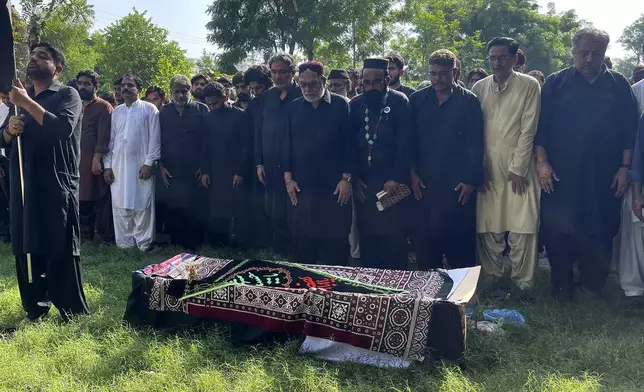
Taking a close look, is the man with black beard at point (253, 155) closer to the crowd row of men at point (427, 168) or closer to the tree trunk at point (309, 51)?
the crowd row of men at point (427, 168)

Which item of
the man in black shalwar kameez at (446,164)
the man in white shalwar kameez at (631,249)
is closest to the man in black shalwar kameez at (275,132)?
the man in black shalwar kameez at (446,164)

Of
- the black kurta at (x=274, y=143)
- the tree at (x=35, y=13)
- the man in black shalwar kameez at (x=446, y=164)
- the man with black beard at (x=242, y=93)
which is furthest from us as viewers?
the tree at (x=35, y=13)

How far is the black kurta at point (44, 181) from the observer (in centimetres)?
397

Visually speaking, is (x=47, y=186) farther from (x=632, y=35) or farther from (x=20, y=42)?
(x=632, y=35)

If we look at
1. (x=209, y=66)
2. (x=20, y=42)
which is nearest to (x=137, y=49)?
(x=20, y=42)

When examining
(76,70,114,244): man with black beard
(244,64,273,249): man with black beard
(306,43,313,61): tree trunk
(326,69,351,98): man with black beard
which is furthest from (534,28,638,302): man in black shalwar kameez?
(306,43,313,61): tree trunk

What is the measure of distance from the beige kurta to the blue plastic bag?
892mm

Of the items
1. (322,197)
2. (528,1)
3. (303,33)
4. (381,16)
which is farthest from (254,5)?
(322,197)

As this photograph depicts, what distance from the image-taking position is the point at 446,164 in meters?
4.80

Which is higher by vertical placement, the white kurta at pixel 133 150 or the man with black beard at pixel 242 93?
the man with black beard at pixel 242 93

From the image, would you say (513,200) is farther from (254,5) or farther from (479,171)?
(254,5)

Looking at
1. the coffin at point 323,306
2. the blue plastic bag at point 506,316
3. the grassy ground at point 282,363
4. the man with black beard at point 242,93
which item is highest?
the man with black beard at point 242,93

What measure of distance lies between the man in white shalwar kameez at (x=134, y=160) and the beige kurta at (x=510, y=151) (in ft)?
12.2

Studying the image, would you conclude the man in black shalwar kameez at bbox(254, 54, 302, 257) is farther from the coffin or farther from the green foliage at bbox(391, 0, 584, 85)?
the green foliage at bbox(391, 0, 584, 85)
